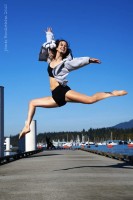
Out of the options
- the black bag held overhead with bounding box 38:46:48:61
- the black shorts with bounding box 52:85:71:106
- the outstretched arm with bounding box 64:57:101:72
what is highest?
the black bag held overhead with bounding box 38:46:48:61

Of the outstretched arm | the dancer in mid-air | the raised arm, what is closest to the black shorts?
the dancer in mid-air

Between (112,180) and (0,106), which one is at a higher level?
(0,106)

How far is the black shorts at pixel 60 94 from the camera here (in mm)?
9008

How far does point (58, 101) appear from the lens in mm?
9008

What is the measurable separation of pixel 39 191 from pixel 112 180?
13.0 ft

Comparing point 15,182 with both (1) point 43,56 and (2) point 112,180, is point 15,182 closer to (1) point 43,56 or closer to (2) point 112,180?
(2) point 112,180

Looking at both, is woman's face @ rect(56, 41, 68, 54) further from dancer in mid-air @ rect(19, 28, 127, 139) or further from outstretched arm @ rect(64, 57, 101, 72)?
outstretched arm @ rect(64, 57, 101, 72)

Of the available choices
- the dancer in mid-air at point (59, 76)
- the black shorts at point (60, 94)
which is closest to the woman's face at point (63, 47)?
the dancer in mid-air at point (59, 76)

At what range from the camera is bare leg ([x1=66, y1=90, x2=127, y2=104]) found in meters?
8.74

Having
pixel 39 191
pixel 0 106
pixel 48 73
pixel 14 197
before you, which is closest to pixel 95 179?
pixel 39 191

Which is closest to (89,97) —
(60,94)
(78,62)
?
(60,94)

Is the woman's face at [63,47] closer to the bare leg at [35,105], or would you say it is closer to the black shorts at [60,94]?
the black shorts at [60,94]

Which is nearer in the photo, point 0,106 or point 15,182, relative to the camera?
point 15,182

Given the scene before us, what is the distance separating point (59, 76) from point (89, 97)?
34.7 inches
